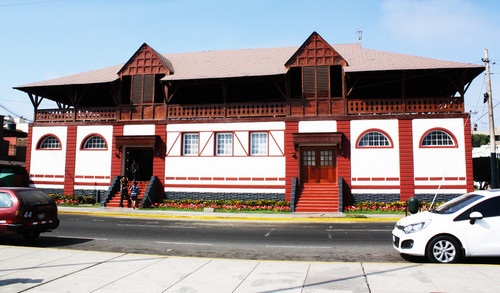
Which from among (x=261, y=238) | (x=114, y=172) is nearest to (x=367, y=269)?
(x=261, y=238)

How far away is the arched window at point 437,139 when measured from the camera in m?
21.9

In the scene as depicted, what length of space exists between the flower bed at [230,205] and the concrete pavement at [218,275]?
528 inches

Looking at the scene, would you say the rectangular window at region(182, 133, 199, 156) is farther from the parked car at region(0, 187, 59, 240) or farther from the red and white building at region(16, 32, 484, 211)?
the parked car at region(0, 187, 59, 240)

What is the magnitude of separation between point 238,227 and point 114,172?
43.2 feet

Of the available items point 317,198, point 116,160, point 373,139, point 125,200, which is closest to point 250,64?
point 373,139

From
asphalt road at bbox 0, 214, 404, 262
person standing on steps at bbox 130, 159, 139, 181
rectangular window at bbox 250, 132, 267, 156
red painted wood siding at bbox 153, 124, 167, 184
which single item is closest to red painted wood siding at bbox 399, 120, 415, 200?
asphalt road at bbox 0, 214, 404, 262

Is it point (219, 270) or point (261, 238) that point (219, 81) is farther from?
point (219, 270)

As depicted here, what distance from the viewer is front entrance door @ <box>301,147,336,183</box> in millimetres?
23406

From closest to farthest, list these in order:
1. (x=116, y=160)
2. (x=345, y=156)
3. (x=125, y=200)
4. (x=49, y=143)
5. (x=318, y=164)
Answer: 1. (x=345, y=156)
2. (x=318, y=164)
3. (x=125, y=200)
4. (x=116, y=160)
5. (x=49, y=143)

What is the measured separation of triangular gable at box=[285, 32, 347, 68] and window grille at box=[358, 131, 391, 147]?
17.4 ft

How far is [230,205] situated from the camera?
22750 millimetres

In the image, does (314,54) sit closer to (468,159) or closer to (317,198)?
(317,198)

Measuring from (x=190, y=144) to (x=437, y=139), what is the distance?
1592 cm

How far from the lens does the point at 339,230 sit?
14281 mm
